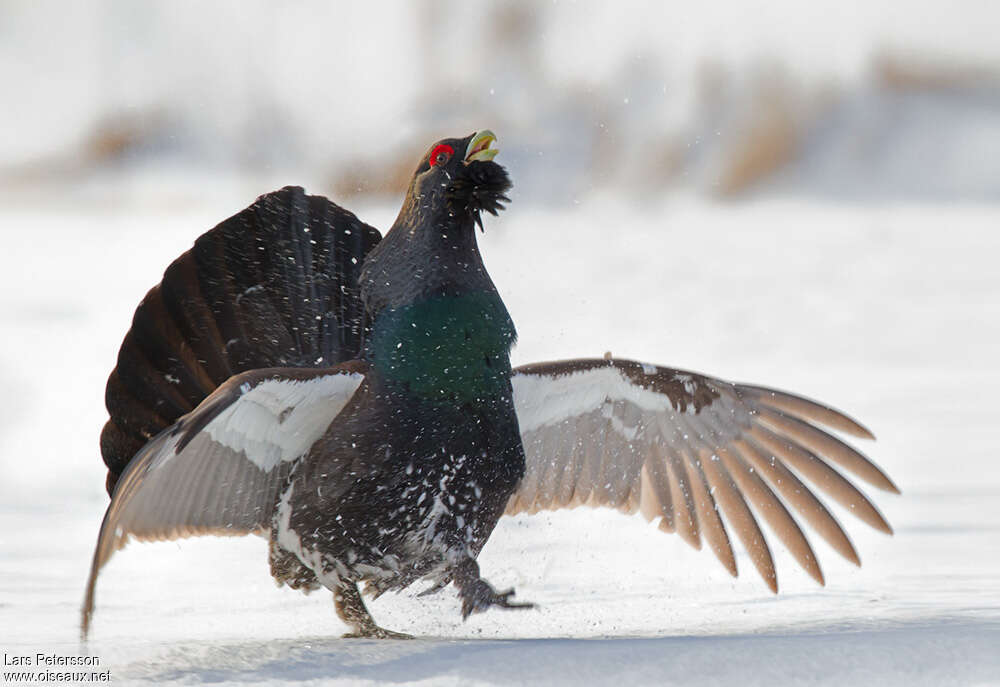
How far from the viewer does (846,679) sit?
1.87 metres

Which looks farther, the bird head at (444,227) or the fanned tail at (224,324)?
the fanned tail at (224,324)

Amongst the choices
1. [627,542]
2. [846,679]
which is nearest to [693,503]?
[627,542]

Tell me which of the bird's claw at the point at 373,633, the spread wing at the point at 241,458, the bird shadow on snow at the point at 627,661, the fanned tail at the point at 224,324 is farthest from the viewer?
the fanned tail at the point at 224,324

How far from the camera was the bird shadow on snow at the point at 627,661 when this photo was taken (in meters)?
1.88

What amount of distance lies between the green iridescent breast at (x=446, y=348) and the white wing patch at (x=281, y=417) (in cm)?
12

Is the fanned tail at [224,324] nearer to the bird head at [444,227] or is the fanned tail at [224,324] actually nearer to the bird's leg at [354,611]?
the bird head at [444,227]

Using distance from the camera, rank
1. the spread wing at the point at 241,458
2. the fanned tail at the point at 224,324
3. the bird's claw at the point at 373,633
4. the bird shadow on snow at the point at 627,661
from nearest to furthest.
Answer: the bird shadow on snow at the point at 627,661, the spread wing at the point at 241,458, the bird's claw at the point at 373,633, the fanned tail at the point at 224,324

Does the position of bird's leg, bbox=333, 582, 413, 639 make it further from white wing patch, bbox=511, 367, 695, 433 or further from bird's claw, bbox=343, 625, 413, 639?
white wing patch, bbox=511, 367, 695, 433

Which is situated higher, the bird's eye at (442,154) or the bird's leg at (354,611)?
the bird's eye at (442,154)

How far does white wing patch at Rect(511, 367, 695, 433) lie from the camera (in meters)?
3.18

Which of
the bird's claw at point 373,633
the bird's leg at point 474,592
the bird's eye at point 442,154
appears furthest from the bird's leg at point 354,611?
the bird's eye at point 442,154

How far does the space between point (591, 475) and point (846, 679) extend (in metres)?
1.57

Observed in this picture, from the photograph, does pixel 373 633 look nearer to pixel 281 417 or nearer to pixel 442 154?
pixel 281 417

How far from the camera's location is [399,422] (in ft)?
8.84
